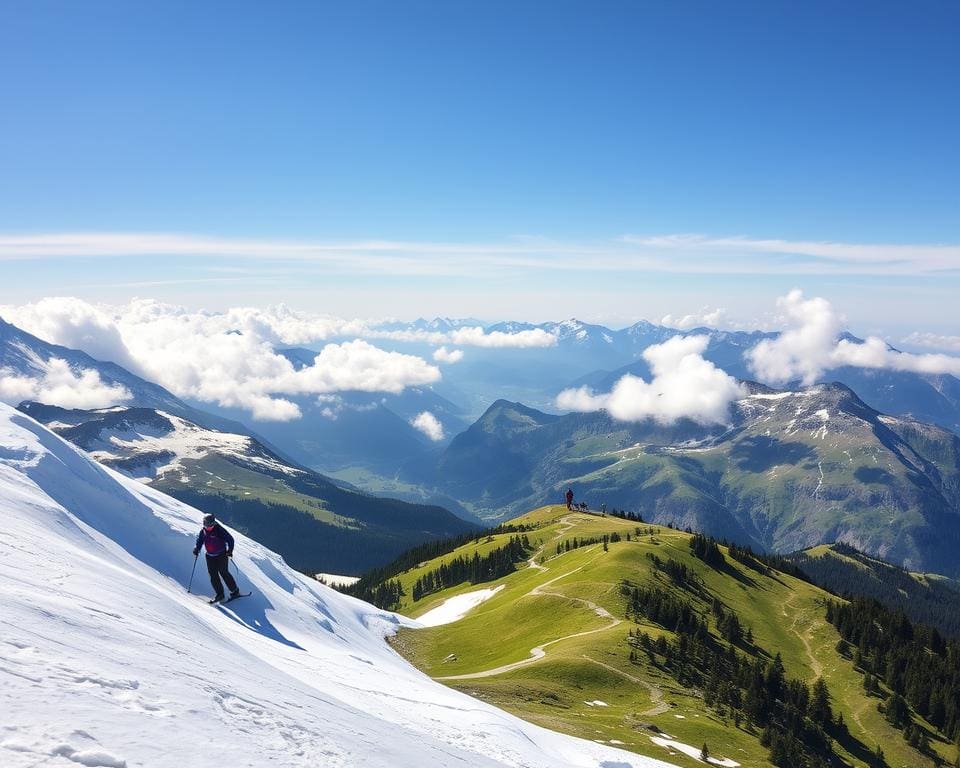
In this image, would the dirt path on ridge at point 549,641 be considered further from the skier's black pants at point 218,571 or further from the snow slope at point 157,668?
the skier's black pants at point 218,571

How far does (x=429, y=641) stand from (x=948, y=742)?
71596 millimetres

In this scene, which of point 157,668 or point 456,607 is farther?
point 456,607

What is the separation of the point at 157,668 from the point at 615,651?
64.8 metres

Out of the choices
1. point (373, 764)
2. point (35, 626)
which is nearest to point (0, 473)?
point (35, 626)

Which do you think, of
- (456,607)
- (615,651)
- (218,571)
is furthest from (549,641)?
(218,571)

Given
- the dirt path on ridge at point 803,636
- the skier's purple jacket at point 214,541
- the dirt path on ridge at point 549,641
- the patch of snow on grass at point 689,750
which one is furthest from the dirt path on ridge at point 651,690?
the skier's purple jacket at point 214,541

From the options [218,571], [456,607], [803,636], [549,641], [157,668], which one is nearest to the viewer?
[157,668]

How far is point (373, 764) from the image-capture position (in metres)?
13.3

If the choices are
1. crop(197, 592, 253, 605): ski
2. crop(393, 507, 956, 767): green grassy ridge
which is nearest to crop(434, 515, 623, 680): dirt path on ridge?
crop(393, 507, 956, 767): green grassy ridge

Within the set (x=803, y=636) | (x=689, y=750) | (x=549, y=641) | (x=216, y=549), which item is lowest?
(x=803, y=636)

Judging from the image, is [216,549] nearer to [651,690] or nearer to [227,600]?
[227,600]

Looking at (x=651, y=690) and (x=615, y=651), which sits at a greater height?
(x=615, y=651)

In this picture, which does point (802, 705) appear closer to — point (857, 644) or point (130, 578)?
point (857, 644)

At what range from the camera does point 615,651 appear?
223ft
